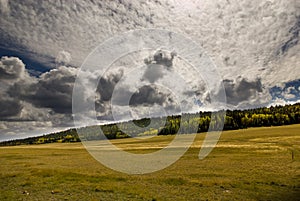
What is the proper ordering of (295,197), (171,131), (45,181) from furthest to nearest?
(171,131)
(45,181)
(295,197)

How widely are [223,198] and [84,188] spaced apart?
48.7 ft

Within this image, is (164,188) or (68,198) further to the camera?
(164,188)

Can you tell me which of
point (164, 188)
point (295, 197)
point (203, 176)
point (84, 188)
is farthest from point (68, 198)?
point (295, 197)

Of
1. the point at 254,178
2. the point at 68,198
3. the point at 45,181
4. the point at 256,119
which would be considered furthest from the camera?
the point at 256,119

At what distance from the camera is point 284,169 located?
3528 cm

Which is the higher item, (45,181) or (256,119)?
(256,119)

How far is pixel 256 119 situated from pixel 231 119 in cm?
1659

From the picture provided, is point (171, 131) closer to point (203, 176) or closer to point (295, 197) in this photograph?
point (203, 176)

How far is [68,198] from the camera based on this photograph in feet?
78.1

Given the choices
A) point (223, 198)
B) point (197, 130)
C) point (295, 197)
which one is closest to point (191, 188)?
point (223, 198)

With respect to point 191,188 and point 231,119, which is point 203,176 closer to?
point 191,188

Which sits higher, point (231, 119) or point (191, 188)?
point (231, 119)

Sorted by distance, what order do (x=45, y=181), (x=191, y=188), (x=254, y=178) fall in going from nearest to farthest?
(x=191, y=188)
(x=254, y=178)
(x=45, y=181)

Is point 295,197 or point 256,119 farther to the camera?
point 256,119
